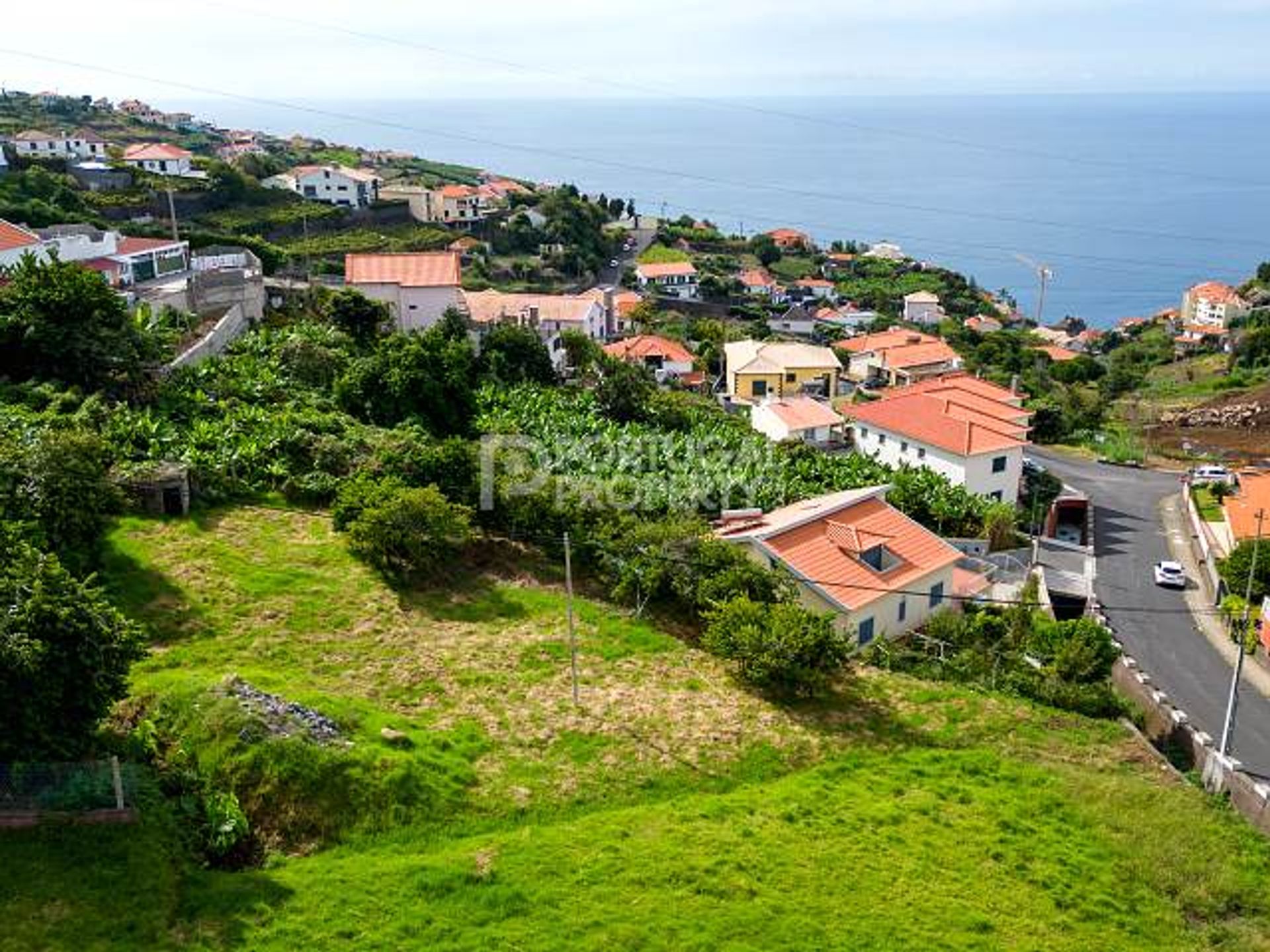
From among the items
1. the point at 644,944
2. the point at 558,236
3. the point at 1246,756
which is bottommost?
the point at 1246,756

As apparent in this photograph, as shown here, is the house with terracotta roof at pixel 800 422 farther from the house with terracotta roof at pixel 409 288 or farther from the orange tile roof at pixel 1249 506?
the orange tile roof at pixel 1249 506

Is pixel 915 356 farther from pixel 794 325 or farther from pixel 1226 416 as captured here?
pixel 794 325

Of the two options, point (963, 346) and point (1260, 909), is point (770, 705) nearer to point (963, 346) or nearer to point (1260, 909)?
point (1260, 909)

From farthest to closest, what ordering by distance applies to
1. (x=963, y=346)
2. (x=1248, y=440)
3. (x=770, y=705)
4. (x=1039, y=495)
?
(x=963, y=346)
(x=1248, y=440)
(x=1039, y=495)
(x=770, y=705)

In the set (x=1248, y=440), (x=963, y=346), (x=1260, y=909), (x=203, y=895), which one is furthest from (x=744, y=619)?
(x=963, y=346)

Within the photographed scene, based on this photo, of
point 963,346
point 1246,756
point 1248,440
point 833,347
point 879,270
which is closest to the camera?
point 1246,756

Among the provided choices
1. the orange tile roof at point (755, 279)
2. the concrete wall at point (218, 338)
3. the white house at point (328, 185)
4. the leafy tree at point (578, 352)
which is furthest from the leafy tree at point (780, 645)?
the orange tile roof at point (755, 279)

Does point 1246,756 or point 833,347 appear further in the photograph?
point 833,347
